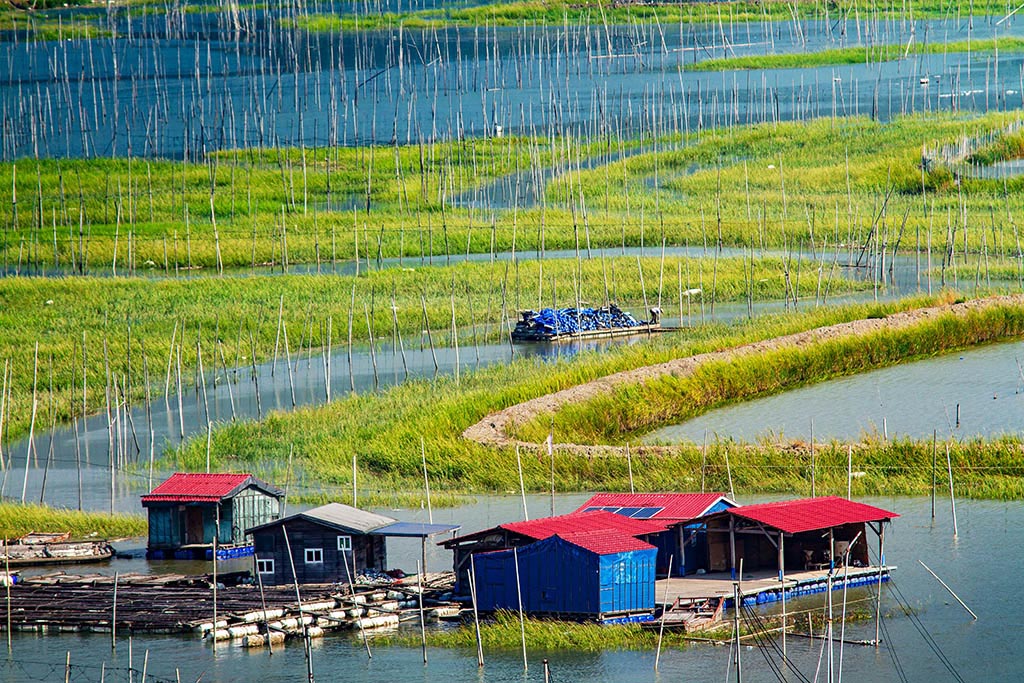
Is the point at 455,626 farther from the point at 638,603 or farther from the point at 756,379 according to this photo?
the point at 756,379

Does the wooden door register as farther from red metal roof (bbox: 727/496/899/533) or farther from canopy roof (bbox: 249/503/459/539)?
red metal roof (bbox: 727/496/899/533)

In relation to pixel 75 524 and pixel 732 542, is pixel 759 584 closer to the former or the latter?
pixel 732 542

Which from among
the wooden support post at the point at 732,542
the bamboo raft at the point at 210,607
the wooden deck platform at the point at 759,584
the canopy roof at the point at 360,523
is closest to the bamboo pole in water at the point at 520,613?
the bamboo raft at the point at 210,607

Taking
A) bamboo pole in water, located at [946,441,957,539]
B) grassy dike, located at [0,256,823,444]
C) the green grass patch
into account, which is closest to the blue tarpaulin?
grassy dike, located at [0,256,823,444]

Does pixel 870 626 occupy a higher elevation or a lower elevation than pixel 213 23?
lower

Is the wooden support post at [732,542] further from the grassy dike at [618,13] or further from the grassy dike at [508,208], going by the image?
the grassy dike at [618,13]

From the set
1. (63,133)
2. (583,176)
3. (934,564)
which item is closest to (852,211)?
(583,176)
